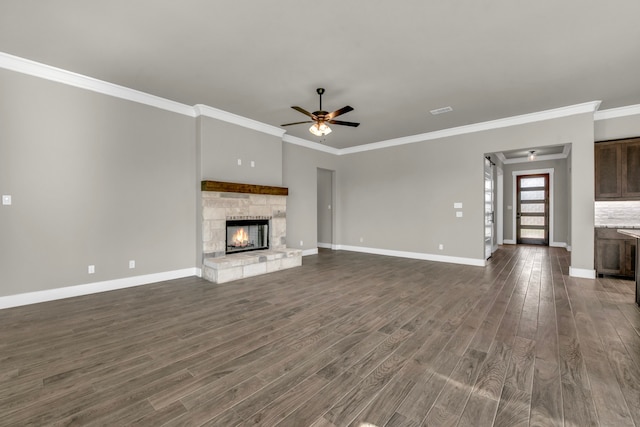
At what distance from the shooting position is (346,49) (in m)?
3.18

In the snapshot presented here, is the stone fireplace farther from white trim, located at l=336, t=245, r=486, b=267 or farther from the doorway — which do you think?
the doorway

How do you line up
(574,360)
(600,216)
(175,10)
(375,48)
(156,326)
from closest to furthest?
(574,360) < (175,10) < (156,326) < (375,48) < (600,216)

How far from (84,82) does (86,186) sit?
1.44 meters

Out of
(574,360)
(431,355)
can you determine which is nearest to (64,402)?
(431,355)

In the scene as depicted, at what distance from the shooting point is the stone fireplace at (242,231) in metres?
4.87

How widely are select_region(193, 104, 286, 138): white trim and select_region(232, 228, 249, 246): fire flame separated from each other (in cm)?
211

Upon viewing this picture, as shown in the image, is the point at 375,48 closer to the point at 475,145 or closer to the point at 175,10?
the point at 175,10

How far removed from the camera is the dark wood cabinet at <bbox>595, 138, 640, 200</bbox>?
476 cm

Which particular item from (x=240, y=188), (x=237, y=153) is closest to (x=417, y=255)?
(x=240, y=188)

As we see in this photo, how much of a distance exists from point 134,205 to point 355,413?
4345mm

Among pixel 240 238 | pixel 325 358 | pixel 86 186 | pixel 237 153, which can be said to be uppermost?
pixel 237 153

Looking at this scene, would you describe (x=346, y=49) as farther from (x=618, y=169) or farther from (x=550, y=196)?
(x=550, y=196)

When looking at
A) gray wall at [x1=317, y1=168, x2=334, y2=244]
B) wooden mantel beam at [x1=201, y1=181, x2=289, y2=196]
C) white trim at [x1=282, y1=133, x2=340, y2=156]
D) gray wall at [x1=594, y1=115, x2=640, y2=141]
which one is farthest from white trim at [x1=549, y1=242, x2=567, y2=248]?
wooden mantel beam at [x1=201, y1=181, x2=289, y2=196]

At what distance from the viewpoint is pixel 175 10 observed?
2.58m
